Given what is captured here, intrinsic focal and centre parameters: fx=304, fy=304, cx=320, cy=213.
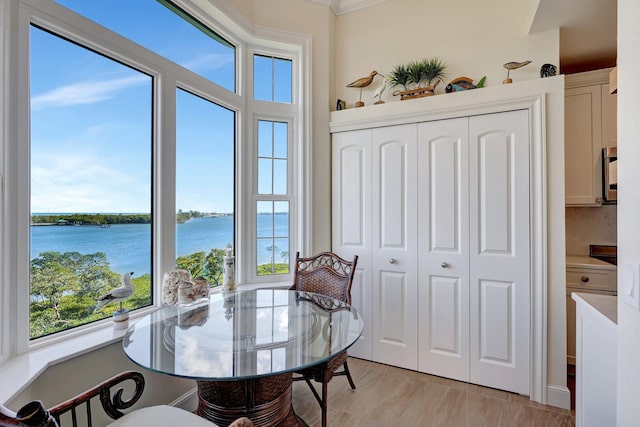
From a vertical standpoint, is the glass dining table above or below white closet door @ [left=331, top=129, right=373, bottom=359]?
below

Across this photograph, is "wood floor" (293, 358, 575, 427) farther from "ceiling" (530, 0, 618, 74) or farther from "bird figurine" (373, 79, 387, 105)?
"ceiling" (530, 0, 618, 74)

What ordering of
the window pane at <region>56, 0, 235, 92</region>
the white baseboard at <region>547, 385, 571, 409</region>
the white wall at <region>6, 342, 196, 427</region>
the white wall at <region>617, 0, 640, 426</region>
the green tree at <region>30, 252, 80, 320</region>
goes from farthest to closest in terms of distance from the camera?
1. the white baseboard at <region>547, 385, 571, 409</region>
2. the window pane at <region>56, 0, 235, 92</region>
3. the green tree at <region>30, 252, 80, 320</region>
4. the white wall at <region>6, 342, 196, 427</region>
5. the white wall at <region>617, 0, 640, 426</region>

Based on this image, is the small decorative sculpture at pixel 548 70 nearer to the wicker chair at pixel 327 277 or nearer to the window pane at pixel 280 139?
the wicker chair at pixel 327 277

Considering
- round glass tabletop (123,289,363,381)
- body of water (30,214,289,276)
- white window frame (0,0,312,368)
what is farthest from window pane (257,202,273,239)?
round glass tabletop (123,289,363,381)

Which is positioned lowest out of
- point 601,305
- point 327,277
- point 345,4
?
point 327,277

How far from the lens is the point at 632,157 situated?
3.01 feet

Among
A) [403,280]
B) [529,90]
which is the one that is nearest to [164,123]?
[403,280]

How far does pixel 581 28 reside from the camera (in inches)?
88.5

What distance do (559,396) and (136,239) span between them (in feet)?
9.96

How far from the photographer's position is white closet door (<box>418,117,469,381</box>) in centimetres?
240

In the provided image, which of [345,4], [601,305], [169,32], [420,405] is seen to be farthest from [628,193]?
[345,4]

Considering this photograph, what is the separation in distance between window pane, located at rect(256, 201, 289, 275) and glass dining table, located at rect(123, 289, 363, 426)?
0.86 meters

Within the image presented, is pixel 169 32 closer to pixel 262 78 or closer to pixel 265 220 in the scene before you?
pixel 262 78

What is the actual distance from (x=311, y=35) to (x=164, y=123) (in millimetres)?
1692
